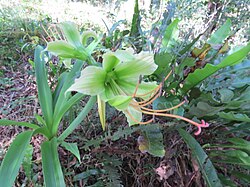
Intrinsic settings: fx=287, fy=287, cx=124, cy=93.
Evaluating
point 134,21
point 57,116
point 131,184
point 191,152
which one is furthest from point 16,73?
point 191,152

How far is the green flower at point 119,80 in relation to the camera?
540 mm

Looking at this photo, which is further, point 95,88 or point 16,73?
point 16,73

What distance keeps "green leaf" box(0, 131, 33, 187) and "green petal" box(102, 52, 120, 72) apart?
23 centimetres

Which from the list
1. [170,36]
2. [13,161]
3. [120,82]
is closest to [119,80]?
[120,82]

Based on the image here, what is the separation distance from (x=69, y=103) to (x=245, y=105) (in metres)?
0.40

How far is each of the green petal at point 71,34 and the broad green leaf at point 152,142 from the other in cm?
25

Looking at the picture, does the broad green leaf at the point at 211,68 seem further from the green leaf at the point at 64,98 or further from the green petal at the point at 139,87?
the green leaf at the point at 64,98

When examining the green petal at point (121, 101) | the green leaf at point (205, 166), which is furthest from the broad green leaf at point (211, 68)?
the green petal at point (121, 101)

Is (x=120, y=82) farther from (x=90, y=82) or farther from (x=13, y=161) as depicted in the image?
(x=13, y=161)

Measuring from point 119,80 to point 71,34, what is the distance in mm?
155

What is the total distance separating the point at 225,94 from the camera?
670 millimetres

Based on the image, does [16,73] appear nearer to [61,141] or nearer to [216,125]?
[61,141]

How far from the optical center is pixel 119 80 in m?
0.62

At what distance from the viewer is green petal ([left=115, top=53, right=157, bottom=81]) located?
1.93 feet
